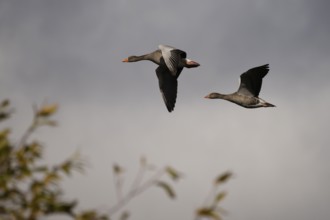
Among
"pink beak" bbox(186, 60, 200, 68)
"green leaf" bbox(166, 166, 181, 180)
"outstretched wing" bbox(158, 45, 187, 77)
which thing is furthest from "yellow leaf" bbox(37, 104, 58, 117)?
"pink beak" bbox(186, 60, 200, 68)

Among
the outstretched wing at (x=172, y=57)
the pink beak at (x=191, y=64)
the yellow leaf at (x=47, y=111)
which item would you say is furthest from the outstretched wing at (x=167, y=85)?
the yellow leaf at (x=47, y=111)

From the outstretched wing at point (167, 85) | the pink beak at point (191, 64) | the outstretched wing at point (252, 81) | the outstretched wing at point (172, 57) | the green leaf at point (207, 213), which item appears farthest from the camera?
the outstretched wing at point (167, 85)

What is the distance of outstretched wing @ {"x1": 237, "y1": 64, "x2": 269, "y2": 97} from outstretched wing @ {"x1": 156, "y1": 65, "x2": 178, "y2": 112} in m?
3.15

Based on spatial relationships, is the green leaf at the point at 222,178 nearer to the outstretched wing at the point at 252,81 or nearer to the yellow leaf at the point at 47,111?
the yellow leaf at the point at 47,111

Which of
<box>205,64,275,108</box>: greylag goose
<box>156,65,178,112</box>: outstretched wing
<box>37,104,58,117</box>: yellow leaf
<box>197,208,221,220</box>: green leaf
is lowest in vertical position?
<box>197,208,221,220</box>: green leaf

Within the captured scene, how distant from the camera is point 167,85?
26.2m

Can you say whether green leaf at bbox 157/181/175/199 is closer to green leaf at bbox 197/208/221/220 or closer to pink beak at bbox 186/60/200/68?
green leaf at bbox 197/208/221/220

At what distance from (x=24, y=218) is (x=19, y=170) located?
62 cm

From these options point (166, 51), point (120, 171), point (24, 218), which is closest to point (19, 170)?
point (24, 218)

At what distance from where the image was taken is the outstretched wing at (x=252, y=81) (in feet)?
80.2

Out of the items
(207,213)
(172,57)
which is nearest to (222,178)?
(207,213)

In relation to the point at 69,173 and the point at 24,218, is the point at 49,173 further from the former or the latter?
the point at 24,218

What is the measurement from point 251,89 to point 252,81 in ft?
1.16

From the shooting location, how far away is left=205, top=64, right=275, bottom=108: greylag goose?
24484 mm
